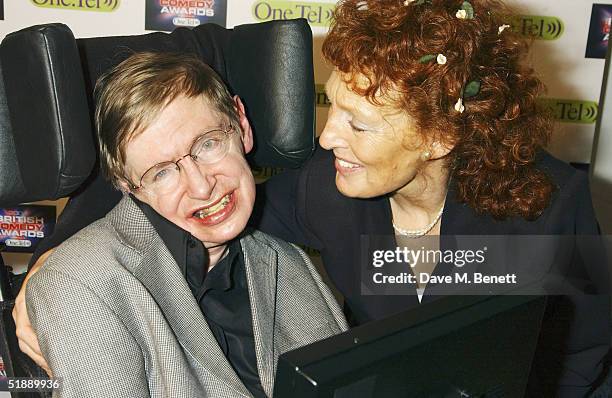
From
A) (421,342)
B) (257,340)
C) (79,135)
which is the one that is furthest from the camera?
(257,340)

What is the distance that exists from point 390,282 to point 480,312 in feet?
3.28

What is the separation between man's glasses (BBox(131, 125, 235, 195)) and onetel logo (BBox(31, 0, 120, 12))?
4.96 ft

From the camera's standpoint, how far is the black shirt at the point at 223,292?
1466 mm

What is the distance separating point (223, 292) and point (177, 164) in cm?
31

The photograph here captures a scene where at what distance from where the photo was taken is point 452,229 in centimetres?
173

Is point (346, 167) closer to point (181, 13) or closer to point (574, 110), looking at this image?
point (181, 13)

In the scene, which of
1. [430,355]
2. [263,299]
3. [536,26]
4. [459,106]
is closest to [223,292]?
[263,299]

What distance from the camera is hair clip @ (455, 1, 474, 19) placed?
1518 millimetres

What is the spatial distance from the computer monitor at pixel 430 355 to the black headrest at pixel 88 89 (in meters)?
0.85

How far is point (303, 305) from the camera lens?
5.38 feet

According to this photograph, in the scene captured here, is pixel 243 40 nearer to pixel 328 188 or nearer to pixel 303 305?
pixel 328 188

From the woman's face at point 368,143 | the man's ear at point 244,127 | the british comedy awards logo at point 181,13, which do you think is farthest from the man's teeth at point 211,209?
the british comedy awards logo at point 181,13

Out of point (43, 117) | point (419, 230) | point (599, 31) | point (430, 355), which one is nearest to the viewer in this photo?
point (430, 355)

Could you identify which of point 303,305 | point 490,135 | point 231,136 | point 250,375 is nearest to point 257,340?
point 250,375
